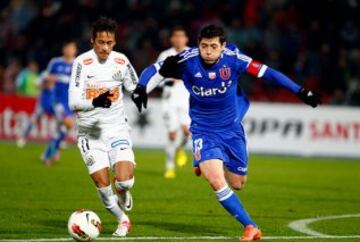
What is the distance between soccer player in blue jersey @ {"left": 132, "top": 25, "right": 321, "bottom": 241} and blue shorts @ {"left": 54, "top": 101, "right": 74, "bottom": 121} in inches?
400

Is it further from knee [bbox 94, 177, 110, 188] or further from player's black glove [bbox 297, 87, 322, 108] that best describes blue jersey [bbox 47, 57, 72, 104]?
player's black glove [bbox 297, 87, 322, 108]

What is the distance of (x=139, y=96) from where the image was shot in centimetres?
984

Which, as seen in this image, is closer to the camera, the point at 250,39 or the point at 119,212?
the point at 119,212

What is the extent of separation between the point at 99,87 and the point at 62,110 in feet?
33.9

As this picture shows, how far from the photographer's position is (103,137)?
10516 millimetres

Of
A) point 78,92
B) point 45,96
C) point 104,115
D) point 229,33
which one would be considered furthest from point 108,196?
point 229,33

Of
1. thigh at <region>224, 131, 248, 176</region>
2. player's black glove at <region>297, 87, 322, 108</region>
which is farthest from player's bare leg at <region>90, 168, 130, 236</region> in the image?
player's black glove at <region>297, 87, 322, 108</region>

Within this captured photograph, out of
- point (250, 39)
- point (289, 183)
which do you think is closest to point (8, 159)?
point (289, 183)

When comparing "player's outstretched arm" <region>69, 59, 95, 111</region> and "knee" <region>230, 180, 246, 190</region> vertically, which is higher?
"player's outstretched arm" <region>69, 59, 95, 111</region>

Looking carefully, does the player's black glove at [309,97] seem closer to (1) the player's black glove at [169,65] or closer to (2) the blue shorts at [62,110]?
(1) the player's black glove at [169,65]

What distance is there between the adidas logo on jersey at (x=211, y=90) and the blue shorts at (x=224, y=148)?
1.46 ft

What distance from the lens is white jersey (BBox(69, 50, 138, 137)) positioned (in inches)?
408

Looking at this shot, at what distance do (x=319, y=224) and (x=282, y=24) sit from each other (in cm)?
1574

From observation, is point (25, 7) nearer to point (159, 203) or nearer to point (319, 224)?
point (159, 203)
